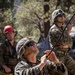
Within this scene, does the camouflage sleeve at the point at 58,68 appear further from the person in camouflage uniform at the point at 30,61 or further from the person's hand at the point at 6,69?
the person's hand at the point at 6,69

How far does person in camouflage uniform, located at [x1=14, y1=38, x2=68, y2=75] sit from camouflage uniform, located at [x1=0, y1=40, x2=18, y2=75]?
2.43 metres

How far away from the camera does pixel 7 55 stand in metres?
5.99

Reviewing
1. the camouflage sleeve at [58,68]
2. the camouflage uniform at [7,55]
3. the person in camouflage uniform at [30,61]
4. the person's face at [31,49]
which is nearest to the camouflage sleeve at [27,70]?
the person in camouflage uniform at [30,61]

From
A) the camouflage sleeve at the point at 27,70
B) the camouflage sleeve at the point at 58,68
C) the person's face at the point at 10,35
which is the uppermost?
the camouflage sleeve at the point at 27,70

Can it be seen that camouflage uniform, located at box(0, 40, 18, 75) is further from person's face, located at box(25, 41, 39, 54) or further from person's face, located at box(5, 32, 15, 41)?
person's face, located at box(25, 41, 39, 54)

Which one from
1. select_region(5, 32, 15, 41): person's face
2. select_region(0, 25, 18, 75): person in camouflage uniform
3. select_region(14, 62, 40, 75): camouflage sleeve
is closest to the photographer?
select_region(14, 62, 40, 75): camouflage sleeve

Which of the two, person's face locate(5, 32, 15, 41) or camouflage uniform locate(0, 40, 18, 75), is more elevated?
person's face locate(5, 32, 15, 41)

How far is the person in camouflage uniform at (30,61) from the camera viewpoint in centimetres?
319

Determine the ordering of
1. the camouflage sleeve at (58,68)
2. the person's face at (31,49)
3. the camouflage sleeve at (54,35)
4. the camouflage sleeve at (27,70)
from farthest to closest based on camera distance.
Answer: the camouflage sleeve at (54,35), the camouflage sleeve at (58,68), the person's face at (31,49), the camouflage sleeve at (27,70)

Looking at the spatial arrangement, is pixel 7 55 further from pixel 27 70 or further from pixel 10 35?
pixel 27 70

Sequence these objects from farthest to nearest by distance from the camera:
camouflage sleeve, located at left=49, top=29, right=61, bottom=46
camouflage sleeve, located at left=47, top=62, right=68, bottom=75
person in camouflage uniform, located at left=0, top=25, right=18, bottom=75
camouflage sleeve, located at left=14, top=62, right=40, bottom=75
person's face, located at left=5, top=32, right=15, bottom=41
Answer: person in camouflage uniform, located at left=0, top=25, right=18, bottom=75
person's face, located at left=5, top=32, right=15, bottom=41
camouflage sleeve, located at left=49, top=29, right=61, bottom=46
camouflage sleeve, located at left=47, top=62, right=68, bottom=75
camouflage sleeve, located at left=14, top=62, right=40, bottom=75

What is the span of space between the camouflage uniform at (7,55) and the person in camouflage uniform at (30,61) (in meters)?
2.43

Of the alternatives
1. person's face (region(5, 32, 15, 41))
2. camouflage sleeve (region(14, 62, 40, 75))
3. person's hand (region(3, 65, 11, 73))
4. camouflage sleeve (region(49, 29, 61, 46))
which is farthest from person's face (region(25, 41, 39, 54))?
person's hand (region(3, 65, 11, 73))

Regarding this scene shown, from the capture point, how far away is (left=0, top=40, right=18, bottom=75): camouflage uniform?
593 cm
